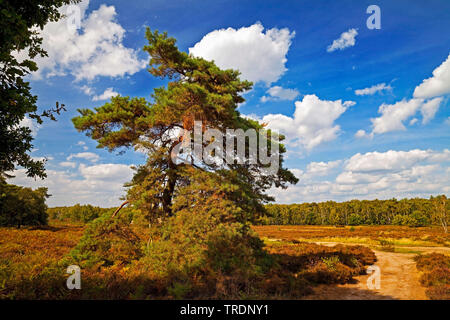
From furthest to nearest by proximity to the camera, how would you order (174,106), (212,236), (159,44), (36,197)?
(36,197) → (159,44) → (174,106) → (212,236)

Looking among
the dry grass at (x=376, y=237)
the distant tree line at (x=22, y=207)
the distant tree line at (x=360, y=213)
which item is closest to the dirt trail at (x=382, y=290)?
the dry grass at (x=376, y=237)

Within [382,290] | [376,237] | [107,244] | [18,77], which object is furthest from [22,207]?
[376,237]

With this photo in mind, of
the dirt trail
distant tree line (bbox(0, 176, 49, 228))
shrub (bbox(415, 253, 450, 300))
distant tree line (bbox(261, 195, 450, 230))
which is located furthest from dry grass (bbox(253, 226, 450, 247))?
distant tree line (bbox(261, 195, 450, 230))

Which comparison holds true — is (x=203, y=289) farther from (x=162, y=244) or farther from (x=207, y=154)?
(x=207, y=154)

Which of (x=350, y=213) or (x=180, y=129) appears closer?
(x=180, y=129)

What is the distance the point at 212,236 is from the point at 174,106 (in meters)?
5.77

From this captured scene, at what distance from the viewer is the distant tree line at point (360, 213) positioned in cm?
8149

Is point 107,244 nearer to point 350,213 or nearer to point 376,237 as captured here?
point 376,237

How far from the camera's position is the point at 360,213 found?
96812 millimetres

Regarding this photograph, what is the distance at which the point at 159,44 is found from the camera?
37.8 feet

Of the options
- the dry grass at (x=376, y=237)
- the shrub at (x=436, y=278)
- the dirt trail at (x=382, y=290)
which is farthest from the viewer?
the dry grass at (x=376, y=237)

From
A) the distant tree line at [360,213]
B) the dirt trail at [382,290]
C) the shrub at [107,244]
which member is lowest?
the distant tree line at [360,213]

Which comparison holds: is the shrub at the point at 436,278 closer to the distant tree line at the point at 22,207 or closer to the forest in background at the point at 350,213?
the distant tree line at the point at 22,207
